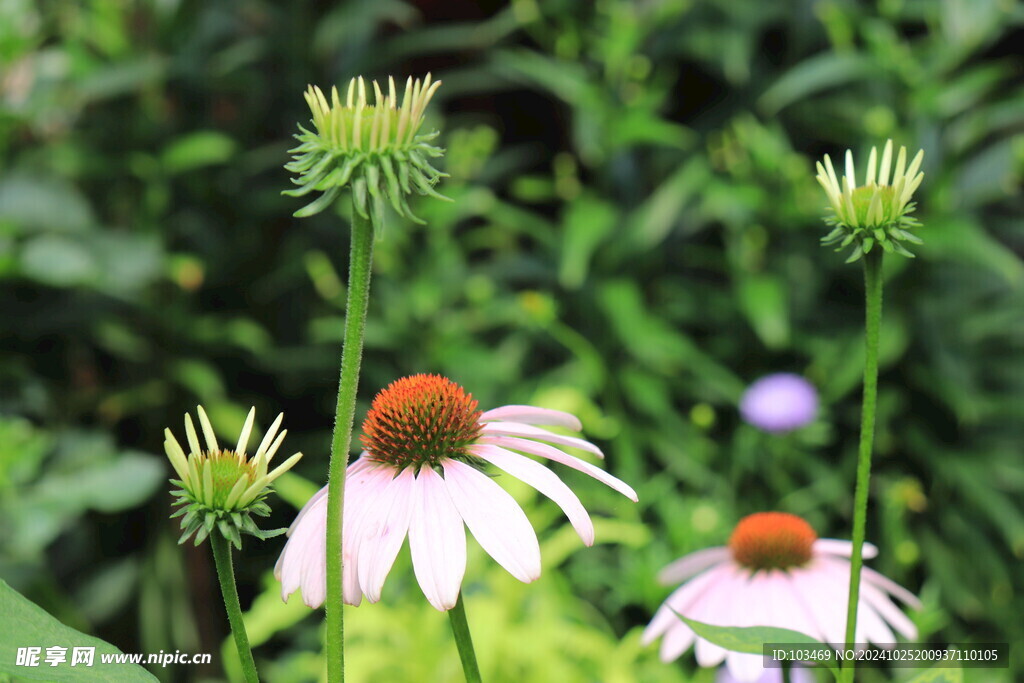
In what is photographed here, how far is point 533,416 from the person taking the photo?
0.86ft

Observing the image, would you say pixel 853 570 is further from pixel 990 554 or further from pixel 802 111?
pixel 802 111

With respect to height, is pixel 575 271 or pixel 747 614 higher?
pixel 575 271

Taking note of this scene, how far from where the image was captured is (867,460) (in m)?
0.21

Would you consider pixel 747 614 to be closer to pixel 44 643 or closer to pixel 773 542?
pixel 773 542

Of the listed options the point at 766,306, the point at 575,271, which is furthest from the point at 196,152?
the point at 766,306

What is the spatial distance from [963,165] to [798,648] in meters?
1.70

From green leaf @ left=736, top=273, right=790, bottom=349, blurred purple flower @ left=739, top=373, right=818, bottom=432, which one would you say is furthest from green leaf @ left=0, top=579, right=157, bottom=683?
green leaf @ left=736, top=273, right=790, bottom=349

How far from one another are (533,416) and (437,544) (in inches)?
2.6

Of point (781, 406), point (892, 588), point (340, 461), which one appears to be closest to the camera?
point (340, 461)

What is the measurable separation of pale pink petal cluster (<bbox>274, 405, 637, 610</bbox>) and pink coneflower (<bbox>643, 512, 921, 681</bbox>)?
0.43ft

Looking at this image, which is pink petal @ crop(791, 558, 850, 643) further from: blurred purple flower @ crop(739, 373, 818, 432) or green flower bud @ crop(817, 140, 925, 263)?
blurred purple flower @ crop(739, 373, 818, 432)

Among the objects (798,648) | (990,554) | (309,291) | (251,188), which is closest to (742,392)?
(990,554)

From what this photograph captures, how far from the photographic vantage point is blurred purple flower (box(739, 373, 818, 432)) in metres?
1.23

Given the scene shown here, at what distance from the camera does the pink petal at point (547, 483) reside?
0.20 metres
